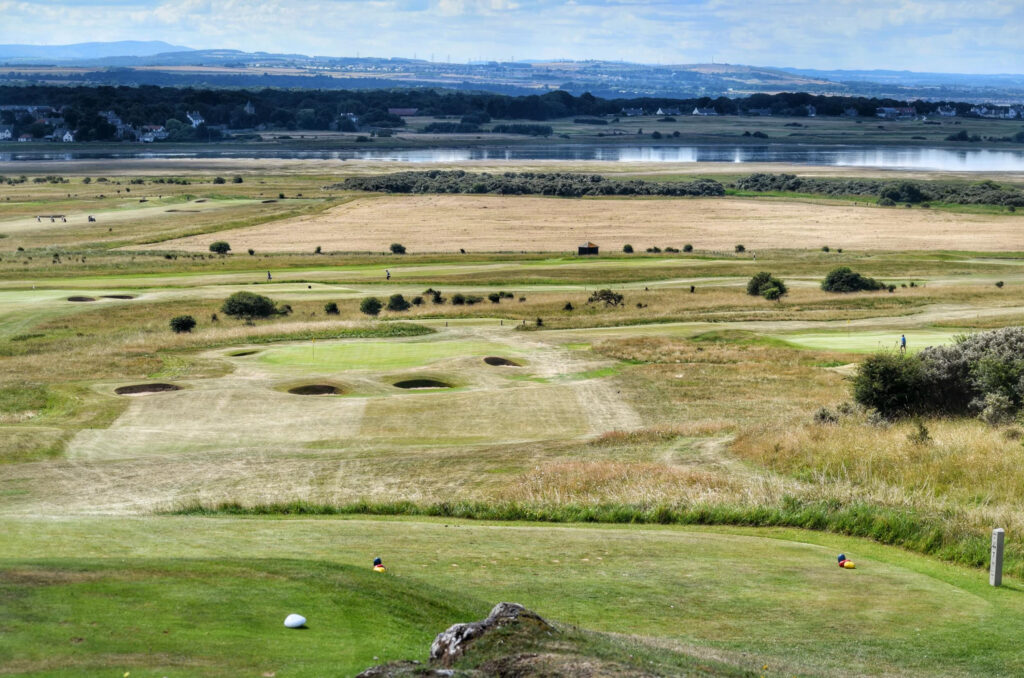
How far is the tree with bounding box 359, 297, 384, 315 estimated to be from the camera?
67062 millimetres

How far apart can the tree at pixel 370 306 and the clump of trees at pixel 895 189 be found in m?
83.0

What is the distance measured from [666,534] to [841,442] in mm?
10792

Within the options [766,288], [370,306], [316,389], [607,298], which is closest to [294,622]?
[316,389]

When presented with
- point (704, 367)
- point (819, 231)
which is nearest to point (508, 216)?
point (819, 231)

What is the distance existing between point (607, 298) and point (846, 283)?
55.6ft

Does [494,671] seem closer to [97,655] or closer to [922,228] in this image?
[97,655]

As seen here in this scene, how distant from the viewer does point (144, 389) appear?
43.4 metres

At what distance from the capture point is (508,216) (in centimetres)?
12331

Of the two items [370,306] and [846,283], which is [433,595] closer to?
[370,306]

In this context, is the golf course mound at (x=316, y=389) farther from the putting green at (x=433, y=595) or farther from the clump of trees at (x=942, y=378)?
the putting green at (x=433, y=595)

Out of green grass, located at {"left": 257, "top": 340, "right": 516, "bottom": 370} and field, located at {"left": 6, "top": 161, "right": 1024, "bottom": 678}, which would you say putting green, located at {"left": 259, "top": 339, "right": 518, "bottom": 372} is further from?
field, located at {"left": 6, "top": 161, "right": 1024, "bottom": 678}

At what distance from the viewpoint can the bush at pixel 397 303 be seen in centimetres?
6856

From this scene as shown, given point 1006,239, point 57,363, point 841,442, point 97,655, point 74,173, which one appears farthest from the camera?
point 74,173

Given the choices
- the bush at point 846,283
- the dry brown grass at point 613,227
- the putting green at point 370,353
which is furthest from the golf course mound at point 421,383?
the dry brown grass at point 613,227
